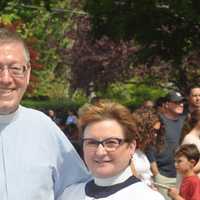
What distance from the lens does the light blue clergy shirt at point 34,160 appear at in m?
3.30

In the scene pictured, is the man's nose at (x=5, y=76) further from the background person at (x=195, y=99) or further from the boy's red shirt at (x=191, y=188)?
the background person at (x=195, y=99)

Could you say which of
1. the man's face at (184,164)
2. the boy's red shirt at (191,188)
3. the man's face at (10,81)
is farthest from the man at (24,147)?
the man's face at (184,164)

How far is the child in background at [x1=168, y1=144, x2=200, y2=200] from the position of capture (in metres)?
6.31

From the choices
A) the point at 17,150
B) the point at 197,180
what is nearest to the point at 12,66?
the point at 17,150

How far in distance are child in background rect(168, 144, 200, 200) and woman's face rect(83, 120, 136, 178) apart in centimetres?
308

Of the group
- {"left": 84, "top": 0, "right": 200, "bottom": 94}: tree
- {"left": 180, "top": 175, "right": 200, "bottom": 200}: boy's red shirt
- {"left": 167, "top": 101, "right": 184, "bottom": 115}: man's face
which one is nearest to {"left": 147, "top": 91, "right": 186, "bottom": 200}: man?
{"left": 167, "top": 101, "right": 184, "bottom": 115}: man's face

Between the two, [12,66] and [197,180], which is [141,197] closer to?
[12,66]

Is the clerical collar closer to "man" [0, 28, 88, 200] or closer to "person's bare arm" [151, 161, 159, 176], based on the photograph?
"man" [0, 28, 88, 200]

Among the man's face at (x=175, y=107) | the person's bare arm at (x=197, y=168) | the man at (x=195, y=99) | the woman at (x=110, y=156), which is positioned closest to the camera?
the woman at (x=110, y=156)

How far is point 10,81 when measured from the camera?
10.7 feet

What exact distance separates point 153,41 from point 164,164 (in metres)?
6.51

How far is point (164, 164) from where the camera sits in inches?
314

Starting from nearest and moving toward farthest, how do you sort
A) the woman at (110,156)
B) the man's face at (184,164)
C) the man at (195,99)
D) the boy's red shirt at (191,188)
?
the woman at (110,156), the boy's red shirt at (191,188), the man's face at (184,164), the man at (195,99)

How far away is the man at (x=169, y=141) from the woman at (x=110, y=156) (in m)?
4.20
